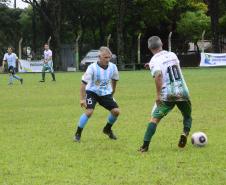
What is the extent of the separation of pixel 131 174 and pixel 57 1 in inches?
1838

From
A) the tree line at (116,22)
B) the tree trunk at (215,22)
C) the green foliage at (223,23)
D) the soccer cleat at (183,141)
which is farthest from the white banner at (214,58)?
the soccer cleat at (183,141)

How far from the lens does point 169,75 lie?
9.53 metres

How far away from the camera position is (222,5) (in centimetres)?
6588

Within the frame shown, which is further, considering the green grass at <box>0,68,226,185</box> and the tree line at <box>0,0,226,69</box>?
the tree line at <box>0,0,226,69</box>

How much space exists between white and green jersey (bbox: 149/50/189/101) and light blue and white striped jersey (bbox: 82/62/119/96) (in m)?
1.58

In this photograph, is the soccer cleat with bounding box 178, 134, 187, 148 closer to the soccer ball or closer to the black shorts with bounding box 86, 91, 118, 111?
the soccer ball

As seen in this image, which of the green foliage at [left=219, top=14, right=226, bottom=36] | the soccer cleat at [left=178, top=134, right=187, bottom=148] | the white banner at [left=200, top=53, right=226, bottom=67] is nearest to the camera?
the soccer cleat at [left=178, top=134, right=187, bottom=148]

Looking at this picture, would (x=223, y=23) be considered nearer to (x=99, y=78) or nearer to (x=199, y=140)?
(x=99, y=78)

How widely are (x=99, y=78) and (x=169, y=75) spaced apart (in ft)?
5.91

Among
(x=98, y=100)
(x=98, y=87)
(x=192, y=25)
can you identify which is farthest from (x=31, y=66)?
(x=98, y=87)

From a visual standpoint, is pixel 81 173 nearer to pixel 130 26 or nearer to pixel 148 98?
pixel 148 98

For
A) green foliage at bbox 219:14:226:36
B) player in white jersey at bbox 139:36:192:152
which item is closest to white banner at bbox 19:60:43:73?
green foliage at bbox 219:14:226:36

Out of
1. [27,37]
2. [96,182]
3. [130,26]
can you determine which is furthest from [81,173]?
[27,37]

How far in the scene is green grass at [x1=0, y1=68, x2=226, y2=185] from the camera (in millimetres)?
7680
